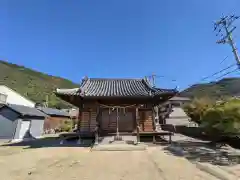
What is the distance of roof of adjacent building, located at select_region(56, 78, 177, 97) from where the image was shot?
43.6ft

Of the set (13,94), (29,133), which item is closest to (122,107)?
(29,133)

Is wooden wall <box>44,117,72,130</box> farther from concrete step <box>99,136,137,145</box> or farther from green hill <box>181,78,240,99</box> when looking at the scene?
green hill <box>181,78,240,99</box>

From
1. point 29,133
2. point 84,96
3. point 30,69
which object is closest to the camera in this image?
point 84,96

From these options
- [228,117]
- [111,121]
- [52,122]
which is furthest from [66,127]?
[228,117]

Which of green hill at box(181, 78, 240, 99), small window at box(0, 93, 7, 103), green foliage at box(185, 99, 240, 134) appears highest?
green hill at box(181, 78, 240, 99)

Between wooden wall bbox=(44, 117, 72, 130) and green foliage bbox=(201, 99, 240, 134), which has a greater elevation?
wooden wall bbox=(44, 117, 72, 130)

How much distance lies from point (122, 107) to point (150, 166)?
637cm

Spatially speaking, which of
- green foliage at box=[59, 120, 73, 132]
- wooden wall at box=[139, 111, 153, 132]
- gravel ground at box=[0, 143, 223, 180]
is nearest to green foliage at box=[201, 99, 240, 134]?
gravel ground at box=[0, 143, 223, 180]

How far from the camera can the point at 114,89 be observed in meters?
15.4

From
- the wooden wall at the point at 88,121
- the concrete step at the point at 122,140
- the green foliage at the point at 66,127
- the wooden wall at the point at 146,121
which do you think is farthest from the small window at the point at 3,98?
the wooden wall at the point at 146,121

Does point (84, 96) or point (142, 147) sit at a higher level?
point (84, 96)

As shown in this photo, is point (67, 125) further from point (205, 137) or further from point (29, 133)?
point (205, 137)

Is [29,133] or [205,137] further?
[29,133]

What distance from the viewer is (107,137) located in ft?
43.7
